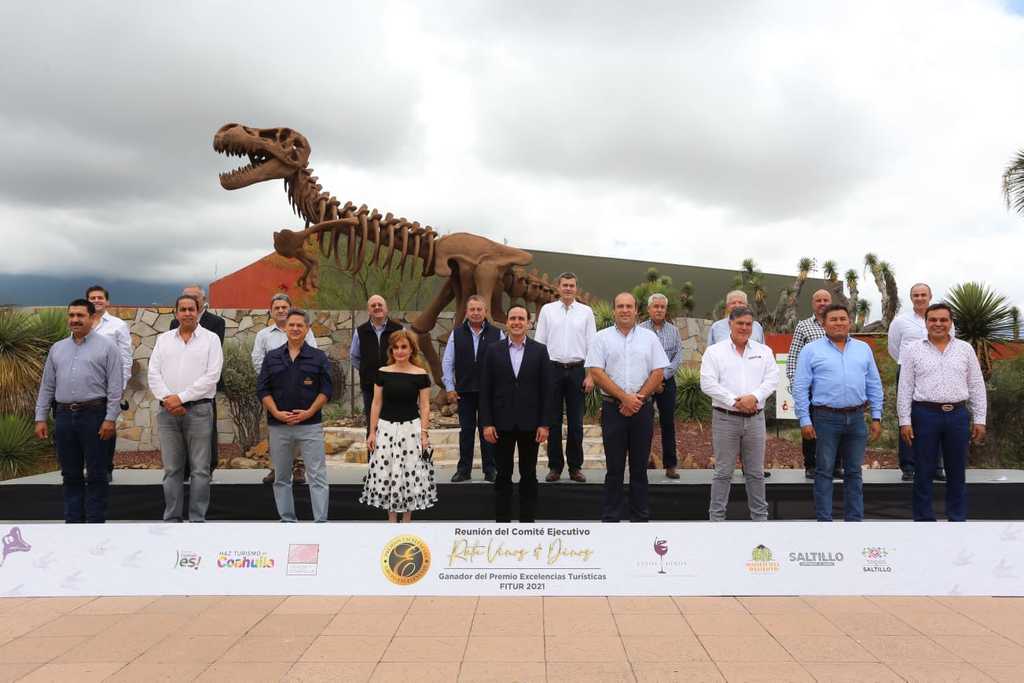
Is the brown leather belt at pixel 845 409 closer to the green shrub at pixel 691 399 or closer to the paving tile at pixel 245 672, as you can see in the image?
the paving tile at pixel 245 672

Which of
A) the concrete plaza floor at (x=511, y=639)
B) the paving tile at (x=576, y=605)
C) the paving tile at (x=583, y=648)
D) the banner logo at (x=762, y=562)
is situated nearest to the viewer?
the concrete plaza floor at (x=511, y=639)

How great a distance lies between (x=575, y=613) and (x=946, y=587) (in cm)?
230

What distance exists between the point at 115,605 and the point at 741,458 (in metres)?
4.35

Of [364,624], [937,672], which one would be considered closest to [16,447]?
[364,624]

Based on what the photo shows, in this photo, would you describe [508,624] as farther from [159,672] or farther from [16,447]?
[16,447]

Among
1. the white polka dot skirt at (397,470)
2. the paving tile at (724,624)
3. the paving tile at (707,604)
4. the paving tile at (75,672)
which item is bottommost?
the paving tile at (75,672)

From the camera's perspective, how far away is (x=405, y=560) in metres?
4.42

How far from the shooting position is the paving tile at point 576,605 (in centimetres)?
432

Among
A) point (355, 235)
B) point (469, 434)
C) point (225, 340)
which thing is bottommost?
point (469, 434)

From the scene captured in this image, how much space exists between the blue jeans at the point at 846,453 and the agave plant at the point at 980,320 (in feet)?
15.8

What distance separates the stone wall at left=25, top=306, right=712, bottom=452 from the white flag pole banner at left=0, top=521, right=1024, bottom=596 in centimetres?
778

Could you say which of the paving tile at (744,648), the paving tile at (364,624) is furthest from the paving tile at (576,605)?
the paving tile at (364,624)

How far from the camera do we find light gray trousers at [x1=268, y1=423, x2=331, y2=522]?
5473 mm

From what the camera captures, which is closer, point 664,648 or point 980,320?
point 664,648
